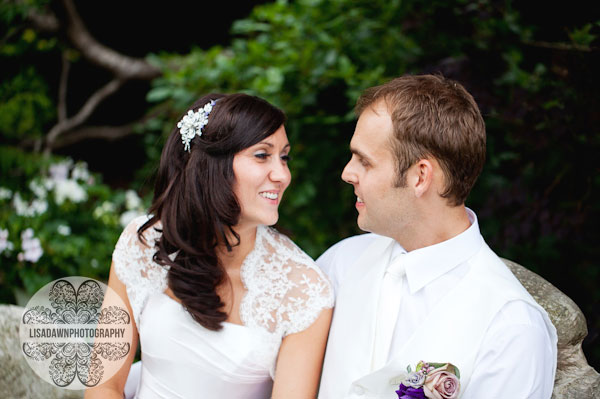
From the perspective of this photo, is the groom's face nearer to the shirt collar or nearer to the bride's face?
the shirt collar

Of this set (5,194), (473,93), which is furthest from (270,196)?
(5,194)

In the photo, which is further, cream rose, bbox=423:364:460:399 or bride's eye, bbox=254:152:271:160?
bride's eye, bbox=254:152:271:160

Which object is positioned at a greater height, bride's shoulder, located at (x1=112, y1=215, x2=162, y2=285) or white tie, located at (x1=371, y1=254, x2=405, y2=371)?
white tie, located at (x1=371, y1=254, x2=405, y2=371)

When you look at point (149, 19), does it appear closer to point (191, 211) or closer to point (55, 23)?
point (55, 23)

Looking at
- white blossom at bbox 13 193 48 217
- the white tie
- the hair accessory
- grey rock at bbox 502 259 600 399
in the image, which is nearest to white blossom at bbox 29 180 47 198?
white blossom at bbox 13 193 48 217

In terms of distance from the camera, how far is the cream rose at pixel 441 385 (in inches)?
64.7

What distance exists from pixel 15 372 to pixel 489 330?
6.98ft

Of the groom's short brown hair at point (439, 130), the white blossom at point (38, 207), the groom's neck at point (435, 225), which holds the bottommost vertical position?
the white blossom at point (38, 207)

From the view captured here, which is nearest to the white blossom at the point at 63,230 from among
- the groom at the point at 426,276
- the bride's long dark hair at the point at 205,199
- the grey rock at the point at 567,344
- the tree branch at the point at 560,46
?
the bride's long dark hair at the point at 205,199

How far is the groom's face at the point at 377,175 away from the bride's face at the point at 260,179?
317mm

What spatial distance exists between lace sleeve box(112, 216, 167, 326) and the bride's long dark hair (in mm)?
65

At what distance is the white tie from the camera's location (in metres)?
2.08

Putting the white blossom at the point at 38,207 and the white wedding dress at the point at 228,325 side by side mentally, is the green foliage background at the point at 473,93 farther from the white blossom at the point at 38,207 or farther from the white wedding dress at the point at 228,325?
the white blossom at the point at 38,207

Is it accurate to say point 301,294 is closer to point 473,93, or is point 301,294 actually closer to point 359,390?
point 359,390
